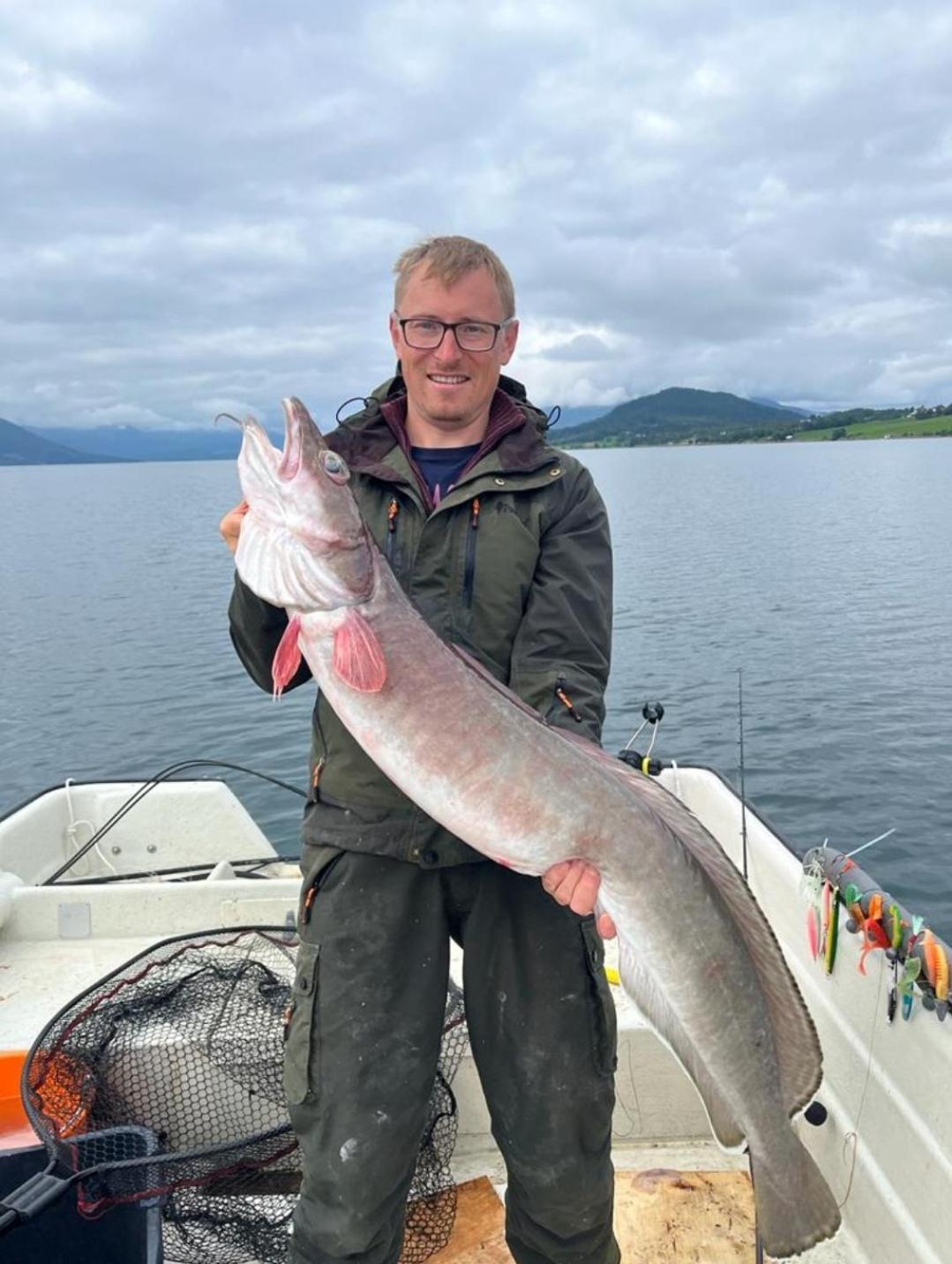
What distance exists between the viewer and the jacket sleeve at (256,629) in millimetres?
3318

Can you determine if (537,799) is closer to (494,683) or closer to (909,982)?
(494,683)

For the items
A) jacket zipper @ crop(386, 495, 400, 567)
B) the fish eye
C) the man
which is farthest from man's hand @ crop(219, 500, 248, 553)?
jacket zipper @ crop(386, 495, 400, 567)

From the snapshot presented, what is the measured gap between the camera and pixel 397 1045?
313 centimetres

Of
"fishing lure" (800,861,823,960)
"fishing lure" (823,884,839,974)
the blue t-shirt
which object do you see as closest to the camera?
the blue t-shirt

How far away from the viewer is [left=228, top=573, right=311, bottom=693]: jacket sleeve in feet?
10.9

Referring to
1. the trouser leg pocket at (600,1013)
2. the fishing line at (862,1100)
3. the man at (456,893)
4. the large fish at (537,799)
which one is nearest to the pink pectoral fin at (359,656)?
the large fish at (537,799)

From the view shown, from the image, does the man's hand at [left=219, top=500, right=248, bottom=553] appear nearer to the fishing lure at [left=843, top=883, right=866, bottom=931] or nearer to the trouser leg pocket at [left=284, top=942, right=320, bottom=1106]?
the trouser leg pocket at [left=284, top=942, right=320, bottom=1106]

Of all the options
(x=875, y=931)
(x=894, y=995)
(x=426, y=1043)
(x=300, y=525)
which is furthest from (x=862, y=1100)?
(x=300, y=525)

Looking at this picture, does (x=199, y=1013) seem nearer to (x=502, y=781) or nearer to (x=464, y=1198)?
(x=464, y=1198)

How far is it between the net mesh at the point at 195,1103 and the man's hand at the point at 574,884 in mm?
1151

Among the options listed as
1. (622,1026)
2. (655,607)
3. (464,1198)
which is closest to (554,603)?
(622,1026)

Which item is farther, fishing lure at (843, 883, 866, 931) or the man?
fishing lure at (843, 883, 866, 931)

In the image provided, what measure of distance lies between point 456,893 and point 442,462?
4.95 feet

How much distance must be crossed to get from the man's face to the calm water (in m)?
8.87
